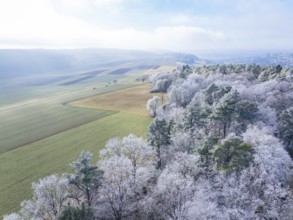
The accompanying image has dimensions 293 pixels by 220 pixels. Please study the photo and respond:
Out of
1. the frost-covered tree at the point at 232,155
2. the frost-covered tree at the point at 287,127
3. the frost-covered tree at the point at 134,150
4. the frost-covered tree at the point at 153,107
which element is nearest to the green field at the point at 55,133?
the frost-covered tree at the point at 153,107

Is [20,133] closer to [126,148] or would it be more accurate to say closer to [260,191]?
[126,148]

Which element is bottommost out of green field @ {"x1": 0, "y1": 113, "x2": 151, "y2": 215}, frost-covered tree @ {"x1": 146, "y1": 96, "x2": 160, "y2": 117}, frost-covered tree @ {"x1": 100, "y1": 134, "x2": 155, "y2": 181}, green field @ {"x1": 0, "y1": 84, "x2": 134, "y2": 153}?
green field @ {"x1": 0, "y1": 84, "x2": 134, "y2": 153}

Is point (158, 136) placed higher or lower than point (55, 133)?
higher

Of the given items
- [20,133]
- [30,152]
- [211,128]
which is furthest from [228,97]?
[20,133]

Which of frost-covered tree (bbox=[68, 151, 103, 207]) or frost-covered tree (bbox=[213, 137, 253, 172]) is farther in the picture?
frost-covered tree (bbox=[213, 137, 253, 172])

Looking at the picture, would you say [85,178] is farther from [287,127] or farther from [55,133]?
[55,133]

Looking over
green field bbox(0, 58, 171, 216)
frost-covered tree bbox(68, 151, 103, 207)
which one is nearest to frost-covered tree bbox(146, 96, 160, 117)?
green field bbox(0, 58, 171, 216)

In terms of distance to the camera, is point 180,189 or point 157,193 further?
point 157,193

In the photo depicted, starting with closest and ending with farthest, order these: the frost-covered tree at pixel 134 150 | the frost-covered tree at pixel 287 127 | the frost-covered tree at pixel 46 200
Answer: the frost-covered tree at pixel 46 200, the frost-covered tree at pixel 134 150, the frost-covered tree at pixel 287 127

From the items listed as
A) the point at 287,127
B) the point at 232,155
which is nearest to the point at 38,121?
the point at 232,155

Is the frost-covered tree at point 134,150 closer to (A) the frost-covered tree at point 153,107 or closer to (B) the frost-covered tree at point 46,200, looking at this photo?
(B) the frost-covered tree at point 46,200

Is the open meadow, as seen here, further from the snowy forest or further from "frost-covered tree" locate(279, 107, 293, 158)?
"frost-covered tree" locate(279, 107, 293, 158)
